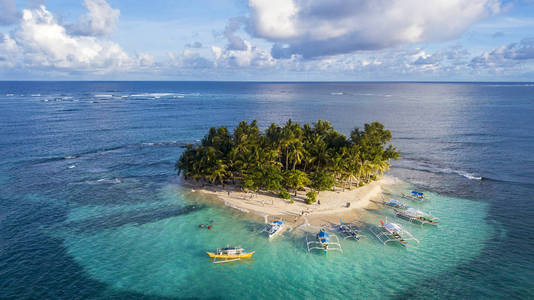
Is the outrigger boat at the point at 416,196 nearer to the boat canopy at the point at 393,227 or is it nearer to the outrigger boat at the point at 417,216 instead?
the outrigger boat at the point at 417,216

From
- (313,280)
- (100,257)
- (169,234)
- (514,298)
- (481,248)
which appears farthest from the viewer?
(169,234)

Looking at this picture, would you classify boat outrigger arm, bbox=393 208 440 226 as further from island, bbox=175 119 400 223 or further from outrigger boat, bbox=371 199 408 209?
island, bbox=175 119 400 223

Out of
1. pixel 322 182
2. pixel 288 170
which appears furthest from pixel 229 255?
pixel 288 170

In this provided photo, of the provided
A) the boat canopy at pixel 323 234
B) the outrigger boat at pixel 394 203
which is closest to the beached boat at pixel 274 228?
the boat canopy at pixel 323 234

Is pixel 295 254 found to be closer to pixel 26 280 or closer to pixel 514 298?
pixel 514 298

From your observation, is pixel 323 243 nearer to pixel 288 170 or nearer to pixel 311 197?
pixel 311 197

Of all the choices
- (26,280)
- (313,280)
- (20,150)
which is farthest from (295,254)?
(20,150)
